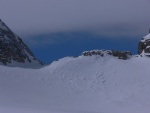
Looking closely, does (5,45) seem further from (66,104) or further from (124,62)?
(66,104)

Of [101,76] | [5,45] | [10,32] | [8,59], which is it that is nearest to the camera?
[101,76]

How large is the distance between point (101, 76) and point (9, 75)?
8.97 meters

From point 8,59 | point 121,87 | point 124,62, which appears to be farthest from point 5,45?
point 121,87

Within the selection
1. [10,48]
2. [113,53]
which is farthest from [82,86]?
[10,48]

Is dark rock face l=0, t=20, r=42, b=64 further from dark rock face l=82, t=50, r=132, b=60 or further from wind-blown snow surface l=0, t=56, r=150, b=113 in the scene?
dark rock face l=82, t=50, r=132, b=60

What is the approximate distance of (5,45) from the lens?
1809 inches

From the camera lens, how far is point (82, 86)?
31.9m

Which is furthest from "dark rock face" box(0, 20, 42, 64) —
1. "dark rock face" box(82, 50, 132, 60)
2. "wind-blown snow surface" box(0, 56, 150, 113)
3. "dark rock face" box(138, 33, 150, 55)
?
"dark rock face" box(138, 33, 150, 55)

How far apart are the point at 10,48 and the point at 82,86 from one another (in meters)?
17.2

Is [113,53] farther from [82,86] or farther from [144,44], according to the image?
[82,86]

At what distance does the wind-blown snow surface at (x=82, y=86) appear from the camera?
2594cm

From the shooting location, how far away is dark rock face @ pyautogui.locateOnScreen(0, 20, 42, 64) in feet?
139

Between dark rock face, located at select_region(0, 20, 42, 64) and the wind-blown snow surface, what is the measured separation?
247 inches

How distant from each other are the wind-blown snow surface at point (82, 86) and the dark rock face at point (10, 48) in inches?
247
